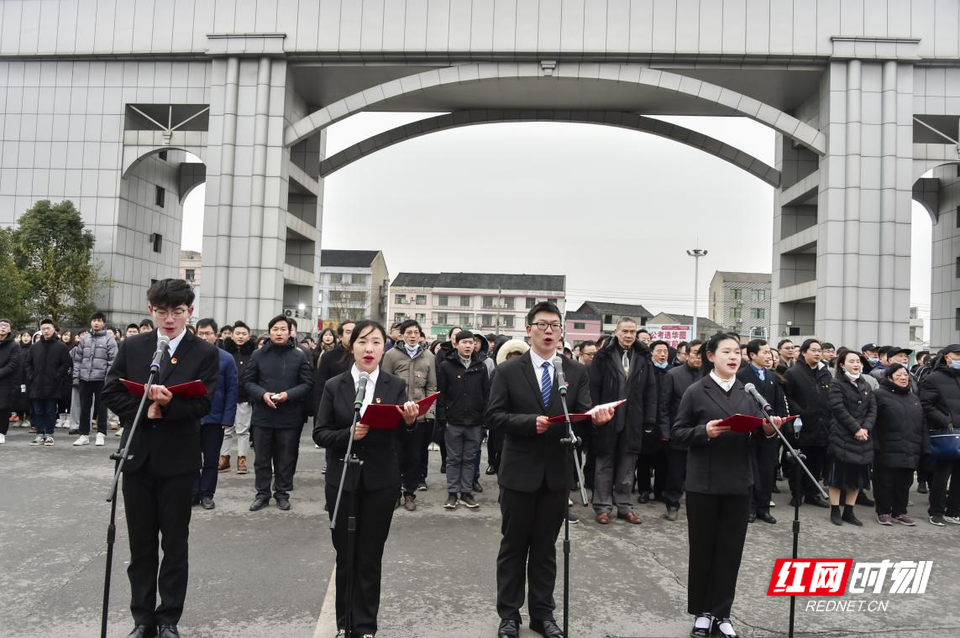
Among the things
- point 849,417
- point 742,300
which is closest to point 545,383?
point 849,417

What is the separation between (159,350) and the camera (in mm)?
3820

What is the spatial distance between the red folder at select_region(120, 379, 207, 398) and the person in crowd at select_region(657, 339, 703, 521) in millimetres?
5323

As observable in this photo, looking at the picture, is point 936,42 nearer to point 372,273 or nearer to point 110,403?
point 110,403

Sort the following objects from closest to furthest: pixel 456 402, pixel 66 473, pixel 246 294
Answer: pixel 456 402
pixel 66 473
pixel 246 294

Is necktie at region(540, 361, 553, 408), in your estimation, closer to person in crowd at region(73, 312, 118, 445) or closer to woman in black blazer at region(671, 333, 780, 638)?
woman in black blazer at region(671, 333, 780, 638)

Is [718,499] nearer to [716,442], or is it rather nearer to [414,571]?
[716,442]

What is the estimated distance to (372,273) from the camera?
79875 mm

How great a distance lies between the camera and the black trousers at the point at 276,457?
739 centimetres

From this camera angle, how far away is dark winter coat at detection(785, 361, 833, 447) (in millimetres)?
8281

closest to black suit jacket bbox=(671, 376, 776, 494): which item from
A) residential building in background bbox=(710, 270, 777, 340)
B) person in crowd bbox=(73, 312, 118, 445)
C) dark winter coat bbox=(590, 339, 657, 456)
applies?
dark winter coat bbox=(590, 339, 657, 456)

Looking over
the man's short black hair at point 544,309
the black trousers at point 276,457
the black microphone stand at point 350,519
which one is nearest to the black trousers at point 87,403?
the black trousers at point 276,457

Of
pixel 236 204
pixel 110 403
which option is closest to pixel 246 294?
pixel 236 204

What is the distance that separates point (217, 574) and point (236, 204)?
1848 centimetres

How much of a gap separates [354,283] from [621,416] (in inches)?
2902
